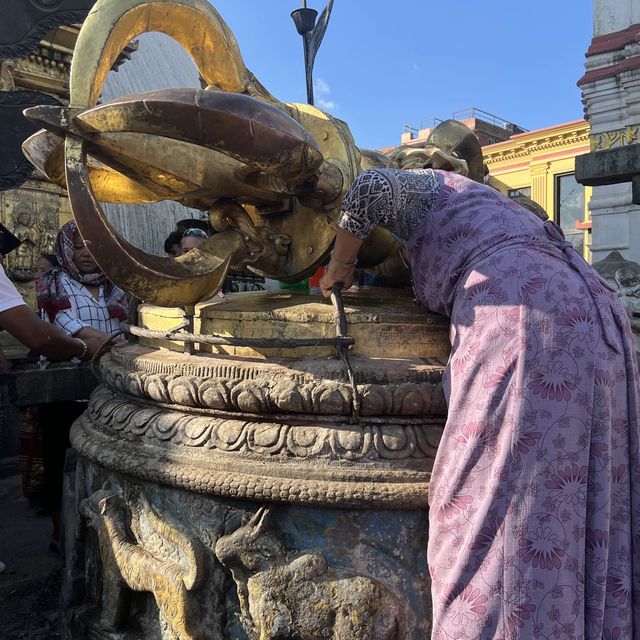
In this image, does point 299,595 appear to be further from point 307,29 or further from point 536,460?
point 307,29

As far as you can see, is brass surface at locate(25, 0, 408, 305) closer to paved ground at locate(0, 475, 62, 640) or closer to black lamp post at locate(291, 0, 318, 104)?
paved ground at locate(0, 475, 62, 640)

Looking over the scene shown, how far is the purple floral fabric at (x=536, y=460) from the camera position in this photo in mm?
1097

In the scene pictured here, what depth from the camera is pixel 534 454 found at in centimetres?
111

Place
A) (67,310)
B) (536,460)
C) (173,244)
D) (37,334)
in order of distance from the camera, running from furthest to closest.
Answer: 1. (173,244)
2. (67,310)
3. (37,334)
4. (536,460)

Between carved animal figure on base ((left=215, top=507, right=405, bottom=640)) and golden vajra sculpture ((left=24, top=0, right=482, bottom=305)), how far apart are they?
1.88 ft

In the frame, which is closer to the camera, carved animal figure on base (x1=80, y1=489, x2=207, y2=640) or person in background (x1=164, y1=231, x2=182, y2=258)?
carved animal figure on base (x1=80, y1=489, x2=207, y2=640)

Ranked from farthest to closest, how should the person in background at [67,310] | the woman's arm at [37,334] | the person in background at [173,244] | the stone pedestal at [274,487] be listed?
the person in background at [173,244], the person in background at [67,310], the woman's arm at [37,334], the stone pedestal at [274,487]

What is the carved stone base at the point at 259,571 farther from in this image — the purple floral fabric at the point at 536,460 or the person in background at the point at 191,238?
the person in background at the point at 191,238

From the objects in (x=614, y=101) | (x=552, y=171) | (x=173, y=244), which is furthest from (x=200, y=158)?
(x=552, y=171)

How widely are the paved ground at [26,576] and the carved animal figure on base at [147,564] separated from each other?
558mm

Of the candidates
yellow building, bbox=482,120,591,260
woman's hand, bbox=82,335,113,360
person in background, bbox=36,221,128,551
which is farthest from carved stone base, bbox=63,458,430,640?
yellow building, bbox=482,120,591,260

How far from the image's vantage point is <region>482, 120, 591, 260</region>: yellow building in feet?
46.9

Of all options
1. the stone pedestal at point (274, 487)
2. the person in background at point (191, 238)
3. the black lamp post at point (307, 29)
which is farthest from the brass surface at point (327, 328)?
the black lamp post at point (307, 29)

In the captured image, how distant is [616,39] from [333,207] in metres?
9.59
